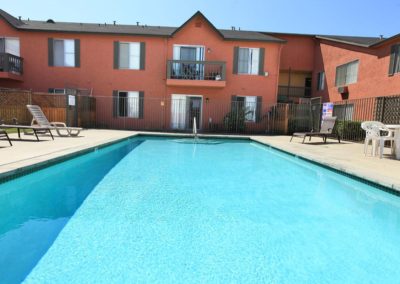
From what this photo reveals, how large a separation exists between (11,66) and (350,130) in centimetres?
1820

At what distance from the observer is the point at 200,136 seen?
1534cm

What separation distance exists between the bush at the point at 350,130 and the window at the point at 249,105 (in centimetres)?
518

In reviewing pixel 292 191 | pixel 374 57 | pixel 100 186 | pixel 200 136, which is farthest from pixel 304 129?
pixel 100 186

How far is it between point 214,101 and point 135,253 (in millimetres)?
15794

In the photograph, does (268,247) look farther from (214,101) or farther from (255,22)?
(255,22)

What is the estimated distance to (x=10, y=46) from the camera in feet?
58.9

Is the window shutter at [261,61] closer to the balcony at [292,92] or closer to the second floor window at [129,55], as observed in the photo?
the balcony at [292,92]

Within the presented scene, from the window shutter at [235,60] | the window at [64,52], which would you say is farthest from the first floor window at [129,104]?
the window shutter at [235,60]

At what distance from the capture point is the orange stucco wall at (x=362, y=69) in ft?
47.6

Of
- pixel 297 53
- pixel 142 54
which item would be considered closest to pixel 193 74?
pixel 142 54

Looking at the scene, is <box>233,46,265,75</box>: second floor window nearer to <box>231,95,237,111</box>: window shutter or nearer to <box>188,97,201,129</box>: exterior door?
<box>231,95,237,111</box>: window shutter

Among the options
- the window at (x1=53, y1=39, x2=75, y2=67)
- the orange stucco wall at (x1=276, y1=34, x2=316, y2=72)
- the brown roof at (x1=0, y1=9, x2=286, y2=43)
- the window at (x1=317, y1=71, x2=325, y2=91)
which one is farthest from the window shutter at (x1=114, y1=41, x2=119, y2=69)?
the window at (x1=317, y1=71, x2=325, y2=91)

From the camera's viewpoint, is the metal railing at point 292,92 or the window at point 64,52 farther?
the metal railing at point 292,92

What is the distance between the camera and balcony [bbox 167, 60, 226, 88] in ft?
56.6
